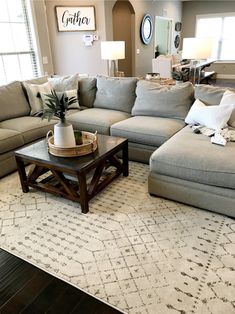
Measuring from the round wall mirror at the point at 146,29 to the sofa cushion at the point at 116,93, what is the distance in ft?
12.1

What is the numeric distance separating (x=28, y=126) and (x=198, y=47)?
2.43 meters

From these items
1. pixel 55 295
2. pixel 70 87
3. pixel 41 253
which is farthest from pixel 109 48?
pixel 55 295

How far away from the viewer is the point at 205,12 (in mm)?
9703

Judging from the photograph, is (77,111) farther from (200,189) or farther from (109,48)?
(200,189)

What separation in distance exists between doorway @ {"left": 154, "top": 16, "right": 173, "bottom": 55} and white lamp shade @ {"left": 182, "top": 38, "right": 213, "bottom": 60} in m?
5.59

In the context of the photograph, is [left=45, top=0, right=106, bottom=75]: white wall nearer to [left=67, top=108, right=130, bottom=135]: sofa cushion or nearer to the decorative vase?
[left=67, top=108, right=130, bottom=135]: sofa cushion

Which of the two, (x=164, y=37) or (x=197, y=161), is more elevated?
(x=164, y=37)

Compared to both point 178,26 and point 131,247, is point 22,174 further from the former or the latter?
point 178,26

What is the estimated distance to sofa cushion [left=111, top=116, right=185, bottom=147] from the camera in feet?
9.14

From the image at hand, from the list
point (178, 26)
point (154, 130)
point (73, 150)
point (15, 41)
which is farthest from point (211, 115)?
point (178, 26)

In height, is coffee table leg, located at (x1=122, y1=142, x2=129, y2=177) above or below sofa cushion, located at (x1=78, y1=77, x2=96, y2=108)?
below

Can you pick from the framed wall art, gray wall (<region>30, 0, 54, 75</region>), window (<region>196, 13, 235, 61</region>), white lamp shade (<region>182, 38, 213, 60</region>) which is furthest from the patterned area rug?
window (<region>196, 13, 235, 61</region>)

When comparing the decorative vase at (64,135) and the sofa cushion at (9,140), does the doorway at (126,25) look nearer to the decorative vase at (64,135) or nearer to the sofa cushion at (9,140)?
the sofa cushion at (9,140)

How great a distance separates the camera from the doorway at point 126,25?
21.0 feet
